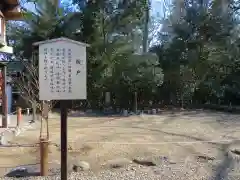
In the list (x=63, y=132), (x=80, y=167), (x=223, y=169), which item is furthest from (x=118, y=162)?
(x=63, y=132)

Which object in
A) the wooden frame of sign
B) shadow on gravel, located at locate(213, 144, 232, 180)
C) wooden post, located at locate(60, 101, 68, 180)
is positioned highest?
the wooden frame of sign

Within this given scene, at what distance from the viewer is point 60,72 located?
14.8 feet

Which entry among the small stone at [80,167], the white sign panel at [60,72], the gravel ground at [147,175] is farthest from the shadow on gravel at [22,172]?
the white sign panel at [60,72]

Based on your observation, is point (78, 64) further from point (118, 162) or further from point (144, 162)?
point (144, 162)

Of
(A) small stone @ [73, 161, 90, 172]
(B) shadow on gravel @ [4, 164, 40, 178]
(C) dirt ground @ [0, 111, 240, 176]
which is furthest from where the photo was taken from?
(C) dirt ground @ [0, 111, 240, 176]

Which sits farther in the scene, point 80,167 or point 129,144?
point 129,144

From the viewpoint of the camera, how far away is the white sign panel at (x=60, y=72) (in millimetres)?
4480

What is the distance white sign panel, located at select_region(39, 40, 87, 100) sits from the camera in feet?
14.7

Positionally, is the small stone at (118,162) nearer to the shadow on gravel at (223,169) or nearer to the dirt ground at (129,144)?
the dirt ground at (129,144)

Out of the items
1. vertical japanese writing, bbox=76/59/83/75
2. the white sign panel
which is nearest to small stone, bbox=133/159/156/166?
the white sign panel

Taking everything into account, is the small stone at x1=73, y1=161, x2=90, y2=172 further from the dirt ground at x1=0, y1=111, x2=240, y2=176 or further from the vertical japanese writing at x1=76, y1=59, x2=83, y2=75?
the vertical japanese writing at x1=76, y1=59, x2=83, y2=75

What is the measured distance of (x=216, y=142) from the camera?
30.0 feet

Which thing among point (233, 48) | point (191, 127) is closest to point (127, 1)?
point (233, 48)

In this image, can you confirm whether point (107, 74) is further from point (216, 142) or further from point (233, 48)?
point (216, 142)
